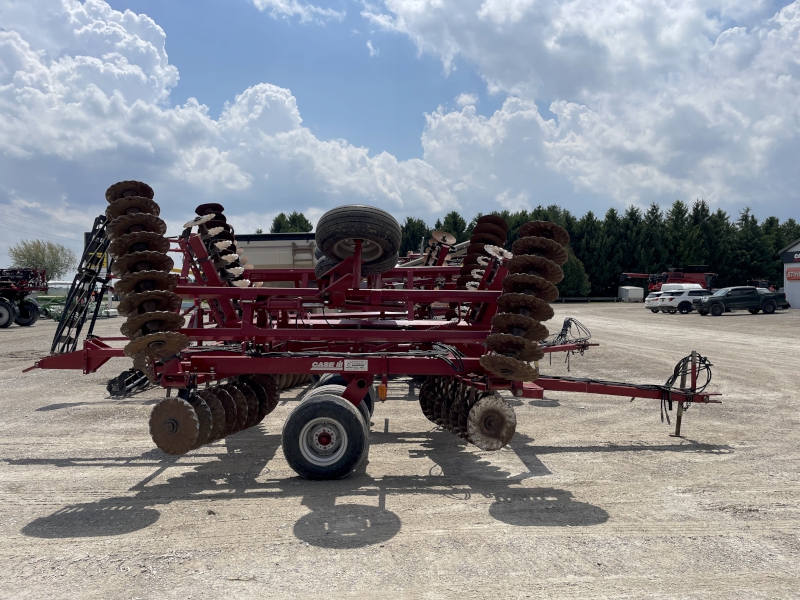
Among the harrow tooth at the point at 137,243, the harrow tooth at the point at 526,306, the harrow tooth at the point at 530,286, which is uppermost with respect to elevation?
the harrow tooth at the point at 137,243

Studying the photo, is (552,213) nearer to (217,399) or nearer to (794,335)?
(794,335)

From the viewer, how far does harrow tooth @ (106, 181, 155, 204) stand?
18.7 ft

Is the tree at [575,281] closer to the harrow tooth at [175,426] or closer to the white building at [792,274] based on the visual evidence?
the white building at [792,274]

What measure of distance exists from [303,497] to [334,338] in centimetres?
175

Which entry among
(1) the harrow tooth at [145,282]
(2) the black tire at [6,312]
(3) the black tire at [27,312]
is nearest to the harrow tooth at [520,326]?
(1) the harrow tooth at [145,282]

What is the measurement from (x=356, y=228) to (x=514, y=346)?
1.83 meters

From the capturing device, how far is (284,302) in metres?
6.82

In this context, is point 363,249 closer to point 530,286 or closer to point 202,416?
point 530,286

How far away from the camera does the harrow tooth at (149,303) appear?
5.43 meters

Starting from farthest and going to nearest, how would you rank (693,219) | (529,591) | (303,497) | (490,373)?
1. (693,219)
2. (490,373)
3. (303,497)
4. (529,591)

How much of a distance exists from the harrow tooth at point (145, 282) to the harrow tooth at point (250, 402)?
72.3 inches

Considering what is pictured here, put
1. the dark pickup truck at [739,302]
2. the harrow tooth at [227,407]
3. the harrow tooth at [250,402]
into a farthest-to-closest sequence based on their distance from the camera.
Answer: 1. the dark pickup truck at [739,302]
2. the harrow tooth at [250,402]
3. the harrow tooth at [227,407]

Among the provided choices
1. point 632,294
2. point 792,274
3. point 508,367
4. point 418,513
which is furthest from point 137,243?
point 632,294

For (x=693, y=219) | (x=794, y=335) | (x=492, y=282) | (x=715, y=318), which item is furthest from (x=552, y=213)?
(x=492, y=282)
